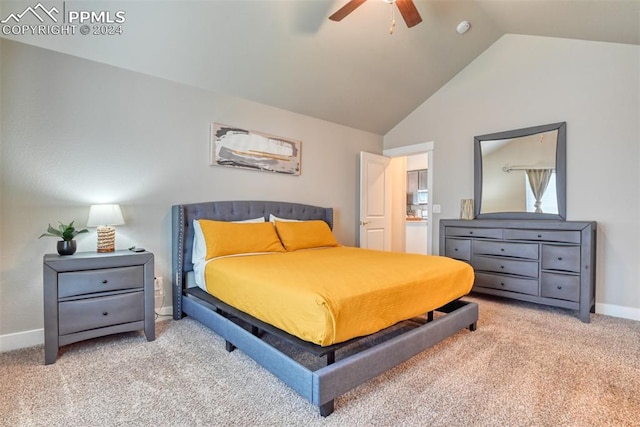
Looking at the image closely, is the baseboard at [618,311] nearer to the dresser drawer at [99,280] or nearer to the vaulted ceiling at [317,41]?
the vaulted ceiling at [317,41]

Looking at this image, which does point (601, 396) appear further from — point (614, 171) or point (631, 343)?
point (614, 171)

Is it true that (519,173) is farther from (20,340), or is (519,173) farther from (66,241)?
(20,340)

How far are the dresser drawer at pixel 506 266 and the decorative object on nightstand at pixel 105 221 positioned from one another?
12.7 ft

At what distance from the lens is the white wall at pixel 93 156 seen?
7.83 feet

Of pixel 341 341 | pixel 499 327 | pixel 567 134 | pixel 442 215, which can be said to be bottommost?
pixel 499 327

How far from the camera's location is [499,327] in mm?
2805

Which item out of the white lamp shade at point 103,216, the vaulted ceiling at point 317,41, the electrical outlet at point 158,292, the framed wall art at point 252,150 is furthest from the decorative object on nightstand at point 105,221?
the vaulted ceiling at point 317,41

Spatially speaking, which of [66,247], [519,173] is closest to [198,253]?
[66,247]

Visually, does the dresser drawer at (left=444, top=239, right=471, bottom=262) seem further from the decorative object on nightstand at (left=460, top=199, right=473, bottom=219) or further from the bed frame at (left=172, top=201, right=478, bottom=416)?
the bed frame at (left=172, top=201, right=478, bottom=416)

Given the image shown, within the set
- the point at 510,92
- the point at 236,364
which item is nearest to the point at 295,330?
the point at 236,364

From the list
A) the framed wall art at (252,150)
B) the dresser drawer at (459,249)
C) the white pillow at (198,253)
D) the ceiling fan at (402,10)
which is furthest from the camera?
the dresser drawer at (459,249)

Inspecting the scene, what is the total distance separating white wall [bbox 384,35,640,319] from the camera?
3104 mm

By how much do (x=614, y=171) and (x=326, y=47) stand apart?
332 centimetres

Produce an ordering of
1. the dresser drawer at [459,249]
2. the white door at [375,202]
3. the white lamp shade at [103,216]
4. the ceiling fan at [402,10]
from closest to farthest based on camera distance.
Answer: the ceiling fan at [402,10] < the white lamp shade at [103,216] < the dresser drawer at [459,249] < the white door at [375,202]
